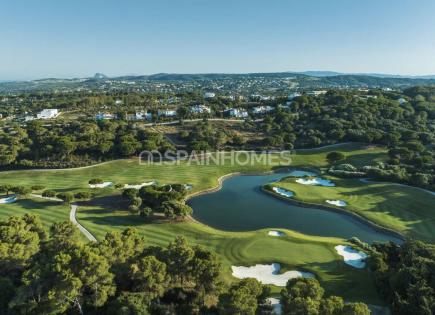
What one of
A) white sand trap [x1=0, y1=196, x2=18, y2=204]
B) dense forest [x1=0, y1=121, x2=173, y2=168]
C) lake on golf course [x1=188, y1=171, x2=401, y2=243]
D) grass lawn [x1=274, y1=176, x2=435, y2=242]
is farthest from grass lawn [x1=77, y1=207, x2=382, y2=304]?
dense forest [x1=0, y1=121, x2=173, y2=168]

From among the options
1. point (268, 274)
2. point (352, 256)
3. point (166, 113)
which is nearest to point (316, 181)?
point (352, 256)

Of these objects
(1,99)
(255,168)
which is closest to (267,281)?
(255,168)

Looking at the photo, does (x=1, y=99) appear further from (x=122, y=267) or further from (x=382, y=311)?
(x=382, y=311)

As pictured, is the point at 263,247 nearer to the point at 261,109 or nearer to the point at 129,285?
the point at 129,285

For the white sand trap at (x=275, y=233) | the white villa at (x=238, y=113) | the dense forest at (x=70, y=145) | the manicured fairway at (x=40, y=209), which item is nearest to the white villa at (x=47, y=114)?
the dense forest at (x=70, y=145)

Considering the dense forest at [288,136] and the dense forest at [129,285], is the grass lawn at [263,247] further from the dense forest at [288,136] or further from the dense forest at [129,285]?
the dense forest at [288,136]

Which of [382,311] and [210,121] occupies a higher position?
[210,121]

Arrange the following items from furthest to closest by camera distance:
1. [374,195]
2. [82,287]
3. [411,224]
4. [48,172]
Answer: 1. [48,172]
2. [374,195]
3. [411,224]
4. [82,287]
